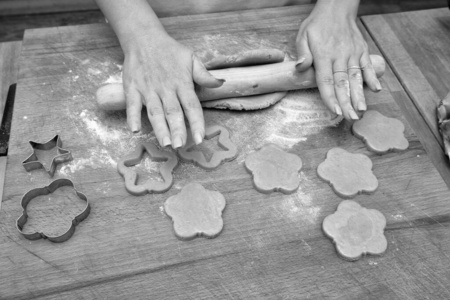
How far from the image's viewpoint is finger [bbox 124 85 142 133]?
1341mm

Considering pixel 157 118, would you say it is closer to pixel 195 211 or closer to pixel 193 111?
pixel 193 111

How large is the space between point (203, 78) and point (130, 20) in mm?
398

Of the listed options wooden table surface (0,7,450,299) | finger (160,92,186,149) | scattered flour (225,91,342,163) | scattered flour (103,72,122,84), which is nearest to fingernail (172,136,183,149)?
finger (160,92,186,149)

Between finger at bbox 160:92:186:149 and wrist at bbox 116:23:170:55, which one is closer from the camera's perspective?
finger at bbox 160:92:186:149

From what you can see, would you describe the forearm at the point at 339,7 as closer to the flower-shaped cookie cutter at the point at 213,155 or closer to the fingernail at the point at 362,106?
the fingernail at the point at 362,106

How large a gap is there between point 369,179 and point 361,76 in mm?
389

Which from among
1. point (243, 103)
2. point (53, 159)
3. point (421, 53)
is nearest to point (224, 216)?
point (243, 103)

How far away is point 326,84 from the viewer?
4.95 feet

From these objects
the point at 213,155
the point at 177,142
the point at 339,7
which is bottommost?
the point at 213,155

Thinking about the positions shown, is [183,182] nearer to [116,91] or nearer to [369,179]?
[116,91]

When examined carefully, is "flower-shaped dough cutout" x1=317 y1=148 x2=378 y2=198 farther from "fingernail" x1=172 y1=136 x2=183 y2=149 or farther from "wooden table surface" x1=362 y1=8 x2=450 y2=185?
"fingernail" x1=172 y1=136 x2=183 y2=149

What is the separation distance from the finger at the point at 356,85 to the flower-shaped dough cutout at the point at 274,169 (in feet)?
0.91

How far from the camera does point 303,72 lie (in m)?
1.56

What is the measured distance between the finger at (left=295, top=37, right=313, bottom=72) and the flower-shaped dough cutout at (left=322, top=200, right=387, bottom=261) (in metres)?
0.51
